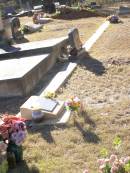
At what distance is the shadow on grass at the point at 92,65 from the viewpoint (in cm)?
938

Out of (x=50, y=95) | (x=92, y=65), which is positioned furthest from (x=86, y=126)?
(x=92, y=65)

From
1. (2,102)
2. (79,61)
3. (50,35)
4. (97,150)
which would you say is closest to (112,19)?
(50,35)

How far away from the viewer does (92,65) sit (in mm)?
9977

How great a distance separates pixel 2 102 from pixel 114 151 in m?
3.18

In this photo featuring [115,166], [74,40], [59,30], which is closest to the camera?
[115,166]

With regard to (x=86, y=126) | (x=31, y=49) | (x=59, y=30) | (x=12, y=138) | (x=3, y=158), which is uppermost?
(x=12, y=138)

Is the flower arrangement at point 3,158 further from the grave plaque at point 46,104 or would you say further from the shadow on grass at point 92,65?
the shadow on grass at point 92,65

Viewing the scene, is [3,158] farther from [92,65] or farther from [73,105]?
[92,65]

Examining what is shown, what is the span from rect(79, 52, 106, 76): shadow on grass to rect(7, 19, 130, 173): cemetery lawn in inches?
0.5

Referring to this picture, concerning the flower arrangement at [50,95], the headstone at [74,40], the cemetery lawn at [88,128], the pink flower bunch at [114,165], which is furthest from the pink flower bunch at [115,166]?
the headstone at [74,40]

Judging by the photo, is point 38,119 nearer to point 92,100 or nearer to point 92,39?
point 92,100

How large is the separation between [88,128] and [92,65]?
391 centimetres

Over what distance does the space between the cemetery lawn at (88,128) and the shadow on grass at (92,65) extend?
1 cm

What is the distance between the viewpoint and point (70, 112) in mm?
6848
